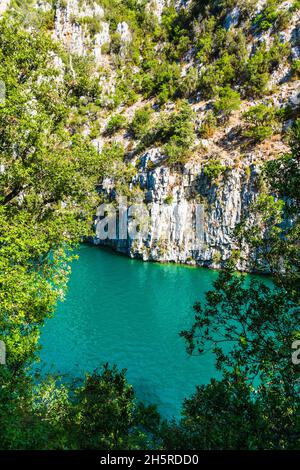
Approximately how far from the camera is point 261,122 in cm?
5428

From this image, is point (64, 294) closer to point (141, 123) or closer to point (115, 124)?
point (141, 123)

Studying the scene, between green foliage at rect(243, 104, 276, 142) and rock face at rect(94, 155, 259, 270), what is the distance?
6.87m

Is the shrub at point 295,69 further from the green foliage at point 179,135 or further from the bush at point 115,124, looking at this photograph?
the bush at point 115,124

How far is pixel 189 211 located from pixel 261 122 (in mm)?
20329

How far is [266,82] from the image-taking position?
60.4 meters

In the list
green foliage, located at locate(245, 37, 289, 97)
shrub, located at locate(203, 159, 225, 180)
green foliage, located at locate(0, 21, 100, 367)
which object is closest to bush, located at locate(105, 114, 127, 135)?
green foliage, located at locate(245, 37, 289, 97)

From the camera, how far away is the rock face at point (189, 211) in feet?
168

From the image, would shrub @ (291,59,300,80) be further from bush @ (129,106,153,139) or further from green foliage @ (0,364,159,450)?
green foliage @ (0,364,159,450)

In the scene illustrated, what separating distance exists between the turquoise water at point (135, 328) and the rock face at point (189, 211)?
339 cm

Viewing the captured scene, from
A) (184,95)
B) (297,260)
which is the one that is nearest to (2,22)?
(297,260)

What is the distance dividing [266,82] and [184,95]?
19.7 meters

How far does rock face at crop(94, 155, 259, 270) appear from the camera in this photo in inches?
2014

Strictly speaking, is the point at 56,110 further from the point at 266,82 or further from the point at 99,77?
the point at 99,77
